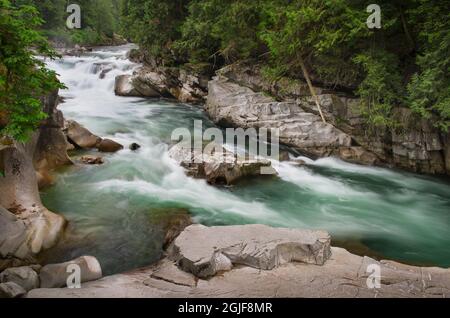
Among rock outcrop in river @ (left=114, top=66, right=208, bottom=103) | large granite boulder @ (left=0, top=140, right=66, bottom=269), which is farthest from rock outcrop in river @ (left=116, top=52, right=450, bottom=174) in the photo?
large granite boulder @ (left=0, top=140, right=66, bottom=269)

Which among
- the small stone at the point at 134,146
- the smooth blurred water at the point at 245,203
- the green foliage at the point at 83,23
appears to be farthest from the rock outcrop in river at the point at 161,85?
the green foliage at the point at 83,23

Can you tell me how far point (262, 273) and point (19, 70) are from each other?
448 cm

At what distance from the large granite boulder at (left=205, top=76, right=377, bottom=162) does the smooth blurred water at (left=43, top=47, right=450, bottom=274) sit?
69 centimetres

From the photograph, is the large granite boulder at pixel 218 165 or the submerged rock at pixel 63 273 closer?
the submerged rock at pixel 63 273

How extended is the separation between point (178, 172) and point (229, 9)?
805 cm

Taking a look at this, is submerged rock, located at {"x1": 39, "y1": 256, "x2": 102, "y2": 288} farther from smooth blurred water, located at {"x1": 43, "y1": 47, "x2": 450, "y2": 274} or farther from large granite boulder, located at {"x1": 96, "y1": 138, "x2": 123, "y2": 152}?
large granite boulder, located at {"x1": 96, "y1": 138, "x2": 123, "y2": 152}

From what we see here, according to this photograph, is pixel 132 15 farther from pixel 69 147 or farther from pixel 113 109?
pixel 69 147

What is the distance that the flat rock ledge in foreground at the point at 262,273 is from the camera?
168 inches

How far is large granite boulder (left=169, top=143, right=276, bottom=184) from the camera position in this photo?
9.35m

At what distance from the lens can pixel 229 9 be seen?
14016mm

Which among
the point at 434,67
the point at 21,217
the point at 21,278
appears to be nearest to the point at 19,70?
the point at 21,217

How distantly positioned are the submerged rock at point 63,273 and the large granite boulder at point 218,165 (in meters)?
4.88

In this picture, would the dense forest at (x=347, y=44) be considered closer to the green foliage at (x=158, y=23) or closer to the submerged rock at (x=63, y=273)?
the green foliage at (x=158, y=23)

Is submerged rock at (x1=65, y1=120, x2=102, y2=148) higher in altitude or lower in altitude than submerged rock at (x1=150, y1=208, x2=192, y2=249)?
higher
